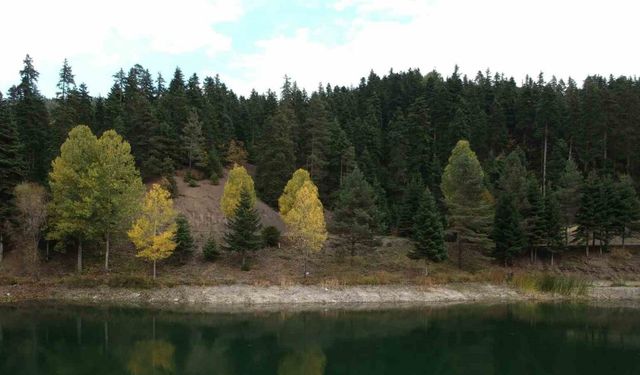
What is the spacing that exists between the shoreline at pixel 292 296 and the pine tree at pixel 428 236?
168 inches

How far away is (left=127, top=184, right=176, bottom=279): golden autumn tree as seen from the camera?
152 feet

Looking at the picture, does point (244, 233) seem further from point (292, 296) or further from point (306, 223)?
point (292, 296)

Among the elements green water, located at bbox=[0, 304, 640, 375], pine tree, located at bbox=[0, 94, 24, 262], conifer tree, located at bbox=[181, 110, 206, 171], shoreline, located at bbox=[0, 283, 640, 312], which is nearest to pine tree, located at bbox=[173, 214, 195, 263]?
shoreline, located at bbox=[0, 283, 640, 312]

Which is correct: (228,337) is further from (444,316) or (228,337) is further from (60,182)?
(60,182)

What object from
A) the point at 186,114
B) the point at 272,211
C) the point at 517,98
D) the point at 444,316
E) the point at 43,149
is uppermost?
the point at 517,98

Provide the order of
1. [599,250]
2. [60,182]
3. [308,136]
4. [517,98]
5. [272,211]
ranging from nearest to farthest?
[60,182], [599,250], [272,211], [308,136], [517,98]

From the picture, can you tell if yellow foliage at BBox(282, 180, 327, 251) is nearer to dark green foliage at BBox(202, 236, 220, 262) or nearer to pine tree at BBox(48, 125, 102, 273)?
dark green foliage at BBox(202, 236, 220, 262)

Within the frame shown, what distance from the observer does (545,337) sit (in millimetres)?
33000

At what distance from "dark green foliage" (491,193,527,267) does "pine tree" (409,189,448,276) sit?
23.5 feet

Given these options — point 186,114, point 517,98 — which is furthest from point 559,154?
point 186,114

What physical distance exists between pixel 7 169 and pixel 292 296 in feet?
100.0

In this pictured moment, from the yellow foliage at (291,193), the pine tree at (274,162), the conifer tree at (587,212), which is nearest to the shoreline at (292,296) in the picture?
the conifer tree at (587,212)

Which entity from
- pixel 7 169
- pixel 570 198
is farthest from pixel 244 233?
pixel 570 198

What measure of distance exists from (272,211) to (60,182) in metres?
29.6
